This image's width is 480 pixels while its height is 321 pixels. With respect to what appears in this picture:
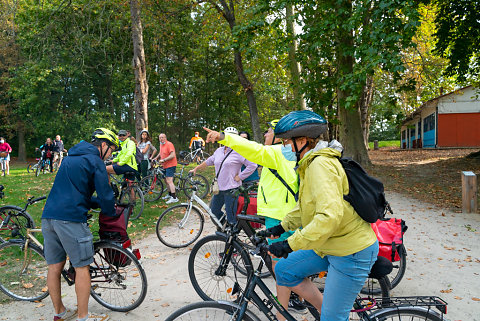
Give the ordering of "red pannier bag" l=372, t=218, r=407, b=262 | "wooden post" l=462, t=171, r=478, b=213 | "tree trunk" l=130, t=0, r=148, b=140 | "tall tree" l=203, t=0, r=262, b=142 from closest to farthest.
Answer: "red pannier bag" l=372, t=218, r=407, b=262 < "wooden post" l=462, t=171, r=478, b=213 < "tree trunk" l=130, t=0, r=148, b=140 < "tall tree" l=203, t=0, r=262, b=142

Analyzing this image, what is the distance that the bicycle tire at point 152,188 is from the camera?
9.99m

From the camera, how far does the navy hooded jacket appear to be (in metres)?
3.39

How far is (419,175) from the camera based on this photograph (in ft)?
50.3

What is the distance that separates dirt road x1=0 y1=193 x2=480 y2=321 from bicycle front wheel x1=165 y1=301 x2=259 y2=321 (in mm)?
1698

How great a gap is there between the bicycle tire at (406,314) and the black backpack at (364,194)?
27.9 inches

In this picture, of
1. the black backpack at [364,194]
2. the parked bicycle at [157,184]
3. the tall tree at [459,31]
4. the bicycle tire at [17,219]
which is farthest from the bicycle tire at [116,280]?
the tall tree at [459,31]

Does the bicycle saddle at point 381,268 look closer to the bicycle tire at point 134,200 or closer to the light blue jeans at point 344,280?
the light blue jeans at point 344,280

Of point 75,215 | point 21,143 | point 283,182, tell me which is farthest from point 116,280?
point 21,143

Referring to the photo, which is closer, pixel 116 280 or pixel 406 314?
pixel 406 314

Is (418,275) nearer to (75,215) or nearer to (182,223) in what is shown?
(182,223)

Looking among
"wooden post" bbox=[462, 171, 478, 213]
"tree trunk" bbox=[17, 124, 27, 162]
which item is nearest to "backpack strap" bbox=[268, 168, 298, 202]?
"wooden post" bbox=[462, 171, 478, 213]

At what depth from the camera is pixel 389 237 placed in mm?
3553

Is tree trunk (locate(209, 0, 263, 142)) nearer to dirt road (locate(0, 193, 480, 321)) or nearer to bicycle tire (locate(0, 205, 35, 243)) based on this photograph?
dirt road (locate(0, 193, 480, 321))

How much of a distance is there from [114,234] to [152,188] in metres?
6.31
